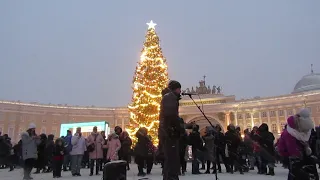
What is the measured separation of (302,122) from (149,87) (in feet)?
54.8

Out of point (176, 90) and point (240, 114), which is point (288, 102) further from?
point (176, 90)

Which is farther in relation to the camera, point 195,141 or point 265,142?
point 195,141

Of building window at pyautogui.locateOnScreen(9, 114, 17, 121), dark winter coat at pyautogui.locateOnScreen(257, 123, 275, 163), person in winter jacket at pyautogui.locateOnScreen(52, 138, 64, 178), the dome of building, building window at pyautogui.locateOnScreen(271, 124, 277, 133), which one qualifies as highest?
the dome of building

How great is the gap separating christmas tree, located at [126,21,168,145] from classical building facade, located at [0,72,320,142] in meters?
35.9

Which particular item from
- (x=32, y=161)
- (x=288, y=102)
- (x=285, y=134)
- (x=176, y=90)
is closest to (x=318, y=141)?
(x=285, y=134)

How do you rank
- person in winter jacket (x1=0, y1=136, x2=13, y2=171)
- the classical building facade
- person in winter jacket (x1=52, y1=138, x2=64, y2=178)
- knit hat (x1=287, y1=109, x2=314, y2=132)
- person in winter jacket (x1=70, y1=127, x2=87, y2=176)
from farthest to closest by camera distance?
1. the classical building facade
2. person in winter jacket (x1=0, y1=136, x2=13, y2=171)
3. person in winter jacket (x1=70, y1=127, x2=87, y2=176)
4. person in winter jacket (x1=52, y1=138, x2=64, y2=178)
5. knit hat (x1=287, y1=109, x2=314, y2=132)

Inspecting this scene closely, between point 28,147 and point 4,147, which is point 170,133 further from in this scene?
point 4,147

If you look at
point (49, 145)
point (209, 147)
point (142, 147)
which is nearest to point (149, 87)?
point (49, 145)

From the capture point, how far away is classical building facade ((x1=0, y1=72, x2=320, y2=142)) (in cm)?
5694

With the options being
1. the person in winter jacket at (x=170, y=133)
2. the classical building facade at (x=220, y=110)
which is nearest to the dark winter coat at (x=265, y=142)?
the person in winter jacket at (x=170, y=133)

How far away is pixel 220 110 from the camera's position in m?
61.3

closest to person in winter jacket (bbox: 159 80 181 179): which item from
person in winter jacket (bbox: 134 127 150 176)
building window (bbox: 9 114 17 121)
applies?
person in winter jacket (bbox: 134 127 150 176)

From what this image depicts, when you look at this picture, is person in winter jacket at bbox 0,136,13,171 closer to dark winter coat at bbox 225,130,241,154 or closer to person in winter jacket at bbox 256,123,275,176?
dark winter coat at bbox 225,130,241,154

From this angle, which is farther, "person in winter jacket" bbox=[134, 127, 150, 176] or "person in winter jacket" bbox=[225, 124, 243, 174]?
"person in winter jacket" bbox=[225, 124, 243, 174]
